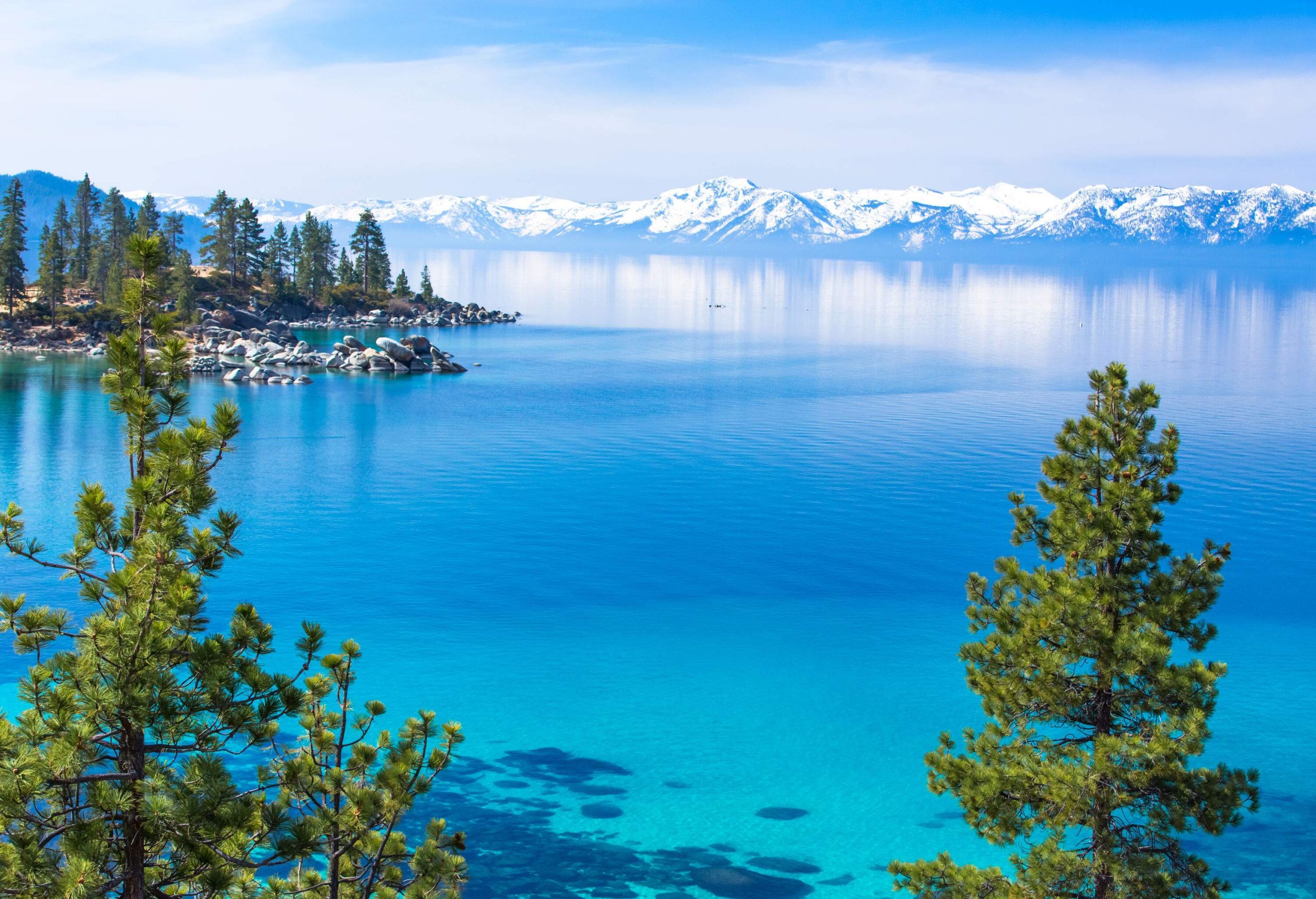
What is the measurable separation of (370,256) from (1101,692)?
6298 inches

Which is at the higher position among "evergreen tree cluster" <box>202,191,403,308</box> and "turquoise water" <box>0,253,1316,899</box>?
"evergreen tree cluster" <box>202,191,403,308</box>

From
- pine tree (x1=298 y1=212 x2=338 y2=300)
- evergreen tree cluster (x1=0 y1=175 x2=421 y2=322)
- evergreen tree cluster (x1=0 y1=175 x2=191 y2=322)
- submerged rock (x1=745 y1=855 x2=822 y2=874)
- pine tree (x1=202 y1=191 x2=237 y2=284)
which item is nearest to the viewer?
submerged rock (x1=745 y1=855 x2=822 y2=874)

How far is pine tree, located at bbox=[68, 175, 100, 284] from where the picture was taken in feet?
437

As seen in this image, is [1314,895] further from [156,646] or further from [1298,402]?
[1298,402]

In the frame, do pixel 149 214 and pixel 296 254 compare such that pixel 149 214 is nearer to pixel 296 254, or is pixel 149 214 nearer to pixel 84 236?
pixel 84 236

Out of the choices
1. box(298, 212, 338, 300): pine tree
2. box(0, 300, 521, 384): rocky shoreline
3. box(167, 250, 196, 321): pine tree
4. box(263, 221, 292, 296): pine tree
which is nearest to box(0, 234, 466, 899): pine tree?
box(0, 300, 521, 384): rocky shoreline

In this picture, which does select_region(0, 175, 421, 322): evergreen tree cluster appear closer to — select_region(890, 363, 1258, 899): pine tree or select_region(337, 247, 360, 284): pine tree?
select_region(337, 247, 360, 284): pine tree

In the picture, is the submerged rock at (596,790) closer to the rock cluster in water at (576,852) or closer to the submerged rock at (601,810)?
the rock cluster in water at (576,852)

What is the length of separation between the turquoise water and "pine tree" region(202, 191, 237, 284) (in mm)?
40654

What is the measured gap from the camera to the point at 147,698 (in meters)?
10.2

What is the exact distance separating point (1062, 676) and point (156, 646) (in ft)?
43.0

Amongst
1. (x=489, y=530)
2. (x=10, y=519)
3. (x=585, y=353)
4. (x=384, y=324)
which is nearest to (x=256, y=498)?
(x=489, y=530)

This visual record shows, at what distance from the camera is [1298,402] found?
284ft

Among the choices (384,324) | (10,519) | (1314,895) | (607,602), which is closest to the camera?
(10,519)
